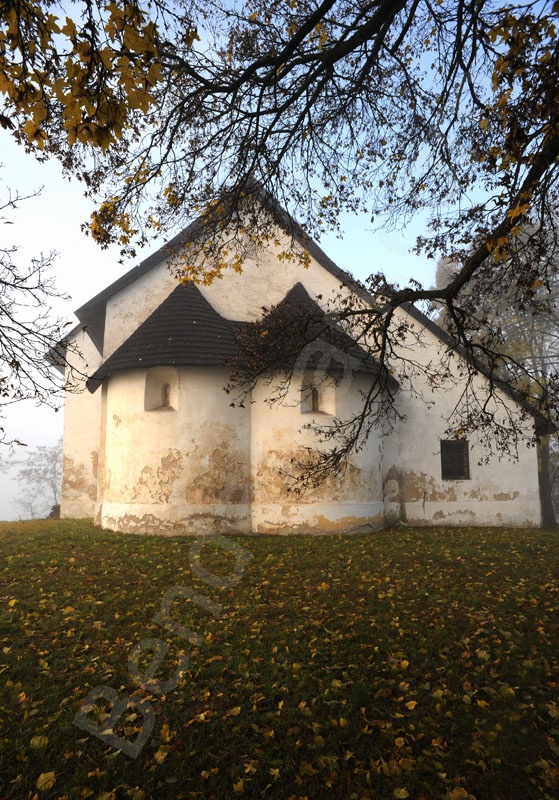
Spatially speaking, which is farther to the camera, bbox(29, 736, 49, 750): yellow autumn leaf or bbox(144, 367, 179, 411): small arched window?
bbox(144, 367, 179, 411): small arched window

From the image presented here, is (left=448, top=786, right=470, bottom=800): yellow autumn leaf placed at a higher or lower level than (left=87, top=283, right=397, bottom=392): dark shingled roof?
lower

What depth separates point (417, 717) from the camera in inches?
168

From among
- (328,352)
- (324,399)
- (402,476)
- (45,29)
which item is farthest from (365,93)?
(402,476)

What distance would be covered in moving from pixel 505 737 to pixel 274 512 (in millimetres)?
8336

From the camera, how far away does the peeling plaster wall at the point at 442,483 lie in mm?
13891

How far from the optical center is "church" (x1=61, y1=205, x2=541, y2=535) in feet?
39.4

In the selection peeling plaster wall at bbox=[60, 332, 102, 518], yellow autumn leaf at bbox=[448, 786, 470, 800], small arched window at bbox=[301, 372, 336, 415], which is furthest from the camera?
peeling plaster wall at bbox=[60, 332, 102, 518]

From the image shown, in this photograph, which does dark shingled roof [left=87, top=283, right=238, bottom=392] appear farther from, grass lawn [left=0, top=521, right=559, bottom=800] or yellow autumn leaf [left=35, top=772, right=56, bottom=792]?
yellow autumn leaf [left=35, top=772, right=56, bottom=792]

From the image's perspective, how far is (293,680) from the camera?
16.0 ft

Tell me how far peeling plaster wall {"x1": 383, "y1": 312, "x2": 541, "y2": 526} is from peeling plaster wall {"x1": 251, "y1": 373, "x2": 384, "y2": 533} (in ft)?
4.87

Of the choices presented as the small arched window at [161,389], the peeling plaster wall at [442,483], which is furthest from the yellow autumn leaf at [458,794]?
the peeling plaster wall at [442,483]

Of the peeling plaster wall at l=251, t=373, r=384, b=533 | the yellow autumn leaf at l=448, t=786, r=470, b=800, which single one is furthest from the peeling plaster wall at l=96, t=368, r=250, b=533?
the yellow autumn leaf at l=448, t=786, r=470, b=800

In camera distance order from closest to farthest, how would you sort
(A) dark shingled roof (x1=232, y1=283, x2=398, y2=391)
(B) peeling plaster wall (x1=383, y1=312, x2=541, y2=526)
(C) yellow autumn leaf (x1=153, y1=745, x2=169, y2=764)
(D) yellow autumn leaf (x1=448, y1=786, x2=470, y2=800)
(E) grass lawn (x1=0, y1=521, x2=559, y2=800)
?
(D) yellow autumn leaf (x1=448, y1=786, x2=470, y2=800) < (E) grass lawn (x1=0, y1=521, x2=559, y2=800) < (C) yellow autumn leaf (x1=153, y1=745, x2=169, y2=764) < (A) dark shingled roof (x1=232, y1=283, x2=398, y2=391) < (B) peeling plaster wall (x1=383, y1=312, x2=541, y2=526)

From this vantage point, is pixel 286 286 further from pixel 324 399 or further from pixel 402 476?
pixel 402 476
